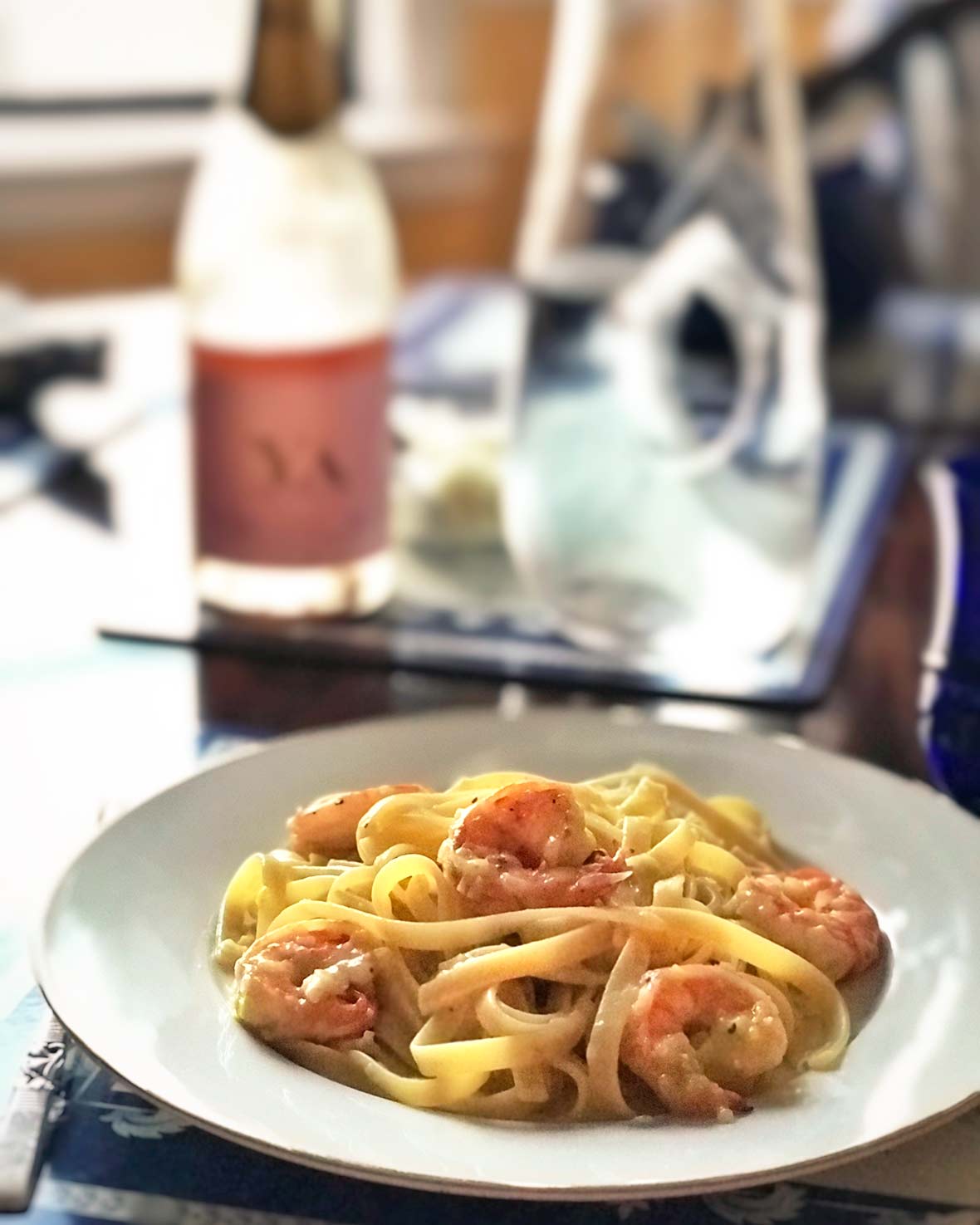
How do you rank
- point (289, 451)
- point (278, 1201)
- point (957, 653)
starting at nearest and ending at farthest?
1. point (278, 1201)
2. point (957, 653)
3. point (289, 451)

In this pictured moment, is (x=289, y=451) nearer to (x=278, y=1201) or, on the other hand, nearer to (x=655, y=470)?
(x=655, y=470)

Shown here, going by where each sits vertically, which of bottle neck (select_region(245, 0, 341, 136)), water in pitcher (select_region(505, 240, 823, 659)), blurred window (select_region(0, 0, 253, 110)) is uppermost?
bottle neck (select_region(245, 0, 341, 136))

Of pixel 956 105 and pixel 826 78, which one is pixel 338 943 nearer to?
pixel 826 78

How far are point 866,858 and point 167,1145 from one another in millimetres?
246

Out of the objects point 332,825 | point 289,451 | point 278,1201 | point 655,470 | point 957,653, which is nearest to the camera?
point 278,1201

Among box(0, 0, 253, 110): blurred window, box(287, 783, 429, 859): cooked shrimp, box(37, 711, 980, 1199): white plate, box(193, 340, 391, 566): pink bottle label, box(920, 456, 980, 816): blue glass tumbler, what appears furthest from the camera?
box(0, 0, 253, 110): blurred window

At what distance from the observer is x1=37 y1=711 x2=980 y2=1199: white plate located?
377mm

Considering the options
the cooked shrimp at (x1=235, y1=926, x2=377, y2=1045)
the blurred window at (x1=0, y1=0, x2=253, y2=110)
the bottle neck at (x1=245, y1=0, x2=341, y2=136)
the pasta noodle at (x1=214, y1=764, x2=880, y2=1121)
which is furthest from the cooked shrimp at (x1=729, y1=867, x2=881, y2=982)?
the blurred window at (x1=0, y1=0, x2=253, y2=110)

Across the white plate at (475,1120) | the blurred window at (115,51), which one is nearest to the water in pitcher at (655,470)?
the white plate at (475,1120)

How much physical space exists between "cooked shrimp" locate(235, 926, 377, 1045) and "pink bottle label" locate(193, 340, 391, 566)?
39 cm

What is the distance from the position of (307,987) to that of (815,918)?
149 millimetres

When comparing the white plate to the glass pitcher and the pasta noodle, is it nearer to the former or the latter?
the pasta noodle

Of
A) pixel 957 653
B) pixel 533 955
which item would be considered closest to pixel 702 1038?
pixel 533 955

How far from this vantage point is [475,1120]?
1.32 ft
